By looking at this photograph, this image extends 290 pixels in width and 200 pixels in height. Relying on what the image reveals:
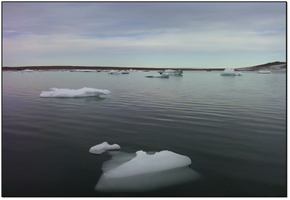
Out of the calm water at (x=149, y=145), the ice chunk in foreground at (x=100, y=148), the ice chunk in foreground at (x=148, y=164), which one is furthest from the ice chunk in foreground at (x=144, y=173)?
the ice chunk in foreground at (x=100, y=148)

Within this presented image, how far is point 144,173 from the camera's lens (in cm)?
443

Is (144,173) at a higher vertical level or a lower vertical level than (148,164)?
lower

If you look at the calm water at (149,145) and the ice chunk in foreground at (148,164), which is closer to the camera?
the calm water at (149,145)

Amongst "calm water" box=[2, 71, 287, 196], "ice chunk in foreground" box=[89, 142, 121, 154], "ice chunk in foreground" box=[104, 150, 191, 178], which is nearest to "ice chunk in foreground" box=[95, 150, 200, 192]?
"ice chunk in foreground" box=[104, 150, 191, 178]

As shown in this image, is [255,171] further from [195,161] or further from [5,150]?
[5,150]

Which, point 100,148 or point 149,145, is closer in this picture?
point 100,148

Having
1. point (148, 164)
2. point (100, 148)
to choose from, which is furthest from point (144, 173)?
point (100, 148)

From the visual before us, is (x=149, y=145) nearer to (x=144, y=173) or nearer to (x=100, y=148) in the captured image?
(x=100, y=148)

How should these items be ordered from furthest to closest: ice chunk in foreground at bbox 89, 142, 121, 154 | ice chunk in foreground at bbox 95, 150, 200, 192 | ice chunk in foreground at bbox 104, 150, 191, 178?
ice chunk in foreground at bbox 89, 142, 121, 154, ice chunk in foreground at bbox 104, 150, 191, 178, ice chunk in foreground at bbox 95, 150, 200, 192

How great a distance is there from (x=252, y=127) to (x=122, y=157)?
488cm

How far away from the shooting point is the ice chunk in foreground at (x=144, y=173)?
4023mm

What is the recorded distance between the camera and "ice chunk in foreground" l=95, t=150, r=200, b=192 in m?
4.02

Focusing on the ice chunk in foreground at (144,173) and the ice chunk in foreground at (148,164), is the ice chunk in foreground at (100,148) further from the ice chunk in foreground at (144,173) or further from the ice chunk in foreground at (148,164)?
the ice chunk in foreground at (148,164)

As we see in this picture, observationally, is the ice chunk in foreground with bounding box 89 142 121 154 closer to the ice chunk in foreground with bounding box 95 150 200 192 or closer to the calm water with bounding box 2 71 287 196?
the calm water with bounding box 2 71 287 196
